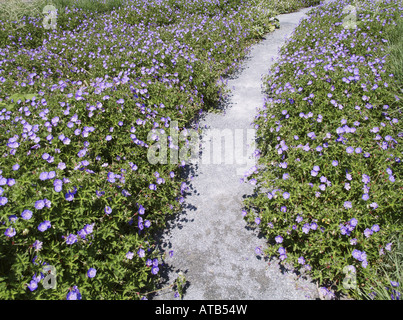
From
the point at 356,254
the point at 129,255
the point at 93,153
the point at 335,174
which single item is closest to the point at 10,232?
the point at 129,255

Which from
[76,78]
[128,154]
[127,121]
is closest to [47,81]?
[76,78]

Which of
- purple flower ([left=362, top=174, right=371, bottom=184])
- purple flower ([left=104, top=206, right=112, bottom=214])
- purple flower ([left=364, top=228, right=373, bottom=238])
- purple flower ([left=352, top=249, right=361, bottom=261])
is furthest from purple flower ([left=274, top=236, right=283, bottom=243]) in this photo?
purple flower ([left=104, top=206, right=112, bottom=214])

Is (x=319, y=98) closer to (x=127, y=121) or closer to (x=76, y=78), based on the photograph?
(x=127, y=121)

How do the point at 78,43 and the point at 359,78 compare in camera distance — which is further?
the point at 78,43

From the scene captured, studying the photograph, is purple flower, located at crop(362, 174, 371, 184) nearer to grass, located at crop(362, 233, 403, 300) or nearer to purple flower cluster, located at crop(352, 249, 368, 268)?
grass, located at crop(362, 233, 403, 300)

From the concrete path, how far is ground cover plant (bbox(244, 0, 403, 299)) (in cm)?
21

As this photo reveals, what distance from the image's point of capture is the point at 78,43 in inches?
271

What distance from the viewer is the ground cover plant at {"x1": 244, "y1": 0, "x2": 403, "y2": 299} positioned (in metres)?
2.64

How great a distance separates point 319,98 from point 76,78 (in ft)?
16.8

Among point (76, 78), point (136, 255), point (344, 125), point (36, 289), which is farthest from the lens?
point (76, 78)

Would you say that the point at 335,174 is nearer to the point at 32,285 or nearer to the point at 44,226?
the point at 44,226

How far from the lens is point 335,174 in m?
3.12

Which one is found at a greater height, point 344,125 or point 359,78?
point 359,78

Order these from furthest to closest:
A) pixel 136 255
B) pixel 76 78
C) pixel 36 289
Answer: pixel 76 78
pixel 136 255
pixel 36 289
